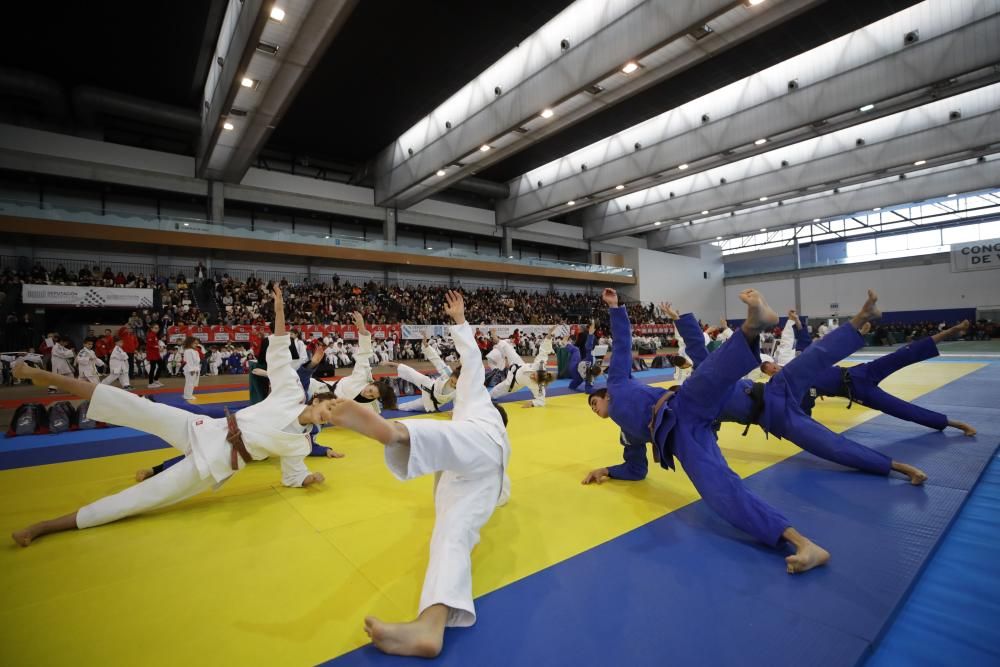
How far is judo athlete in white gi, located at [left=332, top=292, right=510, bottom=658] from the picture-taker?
65.2 inches

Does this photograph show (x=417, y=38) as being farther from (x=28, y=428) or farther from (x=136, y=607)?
(x=136, y=607)

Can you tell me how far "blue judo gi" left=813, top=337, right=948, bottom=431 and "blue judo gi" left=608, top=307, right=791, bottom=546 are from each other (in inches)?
95.8

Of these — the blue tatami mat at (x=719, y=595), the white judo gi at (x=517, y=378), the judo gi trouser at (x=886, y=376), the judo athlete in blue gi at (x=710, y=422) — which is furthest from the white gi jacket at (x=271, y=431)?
the judo gi trouser at (x=886, y=376)

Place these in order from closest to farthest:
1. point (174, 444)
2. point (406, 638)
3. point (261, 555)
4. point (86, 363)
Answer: point (406, 638) → point (261, 555) → point (174, 444) → point (86, 363)

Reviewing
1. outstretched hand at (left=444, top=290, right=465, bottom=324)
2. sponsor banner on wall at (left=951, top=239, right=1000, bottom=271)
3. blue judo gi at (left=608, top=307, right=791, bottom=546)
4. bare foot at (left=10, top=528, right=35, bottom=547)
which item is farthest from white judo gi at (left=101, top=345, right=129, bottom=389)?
sponsor banner on wall at (left=951, top=239, right=1000, bottom=271)

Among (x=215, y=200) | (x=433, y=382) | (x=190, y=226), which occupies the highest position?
(x=215, y=200)

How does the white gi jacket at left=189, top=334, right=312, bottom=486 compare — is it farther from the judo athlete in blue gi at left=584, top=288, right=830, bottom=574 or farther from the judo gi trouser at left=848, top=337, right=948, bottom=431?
the judo gi trouser at left=848, top=337, right=948, bottom=431

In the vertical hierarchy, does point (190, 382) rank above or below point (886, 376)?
below

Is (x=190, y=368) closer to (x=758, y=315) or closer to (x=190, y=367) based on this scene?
(x=190, y=367)

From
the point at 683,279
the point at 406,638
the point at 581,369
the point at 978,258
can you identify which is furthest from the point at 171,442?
the point at 683,279

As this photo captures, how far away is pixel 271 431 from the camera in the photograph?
120 inches

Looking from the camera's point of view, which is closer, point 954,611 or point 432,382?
point 954,611

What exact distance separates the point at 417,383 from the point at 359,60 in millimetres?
12486

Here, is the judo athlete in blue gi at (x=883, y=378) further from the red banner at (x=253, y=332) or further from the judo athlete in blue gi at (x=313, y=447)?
the red banner at (x=253, y=332)
